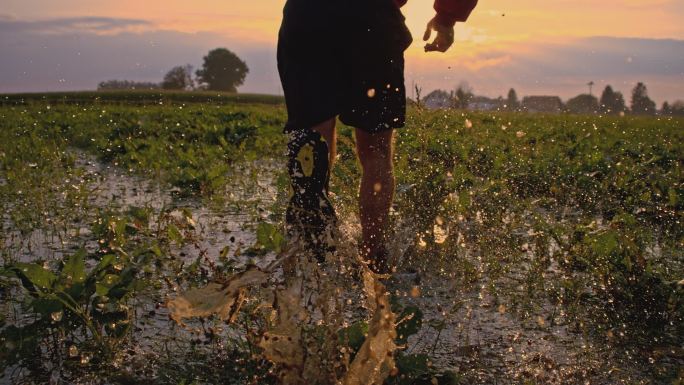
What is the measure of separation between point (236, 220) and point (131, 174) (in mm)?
2496

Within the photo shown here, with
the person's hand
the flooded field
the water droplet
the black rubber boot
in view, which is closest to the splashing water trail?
the flooded field

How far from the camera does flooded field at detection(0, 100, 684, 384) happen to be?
81.2 inches

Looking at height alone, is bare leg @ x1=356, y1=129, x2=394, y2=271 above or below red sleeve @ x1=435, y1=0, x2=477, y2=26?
below

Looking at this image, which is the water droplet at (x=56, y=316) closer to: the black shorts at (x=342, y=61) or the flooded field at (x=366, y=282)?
the flooded field at (x=366, y=282)

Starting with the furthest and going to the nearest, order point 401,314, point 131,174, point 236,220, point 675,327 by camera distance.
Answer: point 131,174
point 236,220
point 675,327
point 401,314

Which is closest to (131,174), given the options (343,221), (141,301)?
(343,221)

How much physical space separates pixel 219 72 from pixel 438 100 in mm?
83830

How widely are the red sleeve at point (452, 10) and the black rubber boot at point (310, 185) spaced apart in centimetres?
94

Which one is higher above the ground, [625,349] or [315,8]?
[315,8]

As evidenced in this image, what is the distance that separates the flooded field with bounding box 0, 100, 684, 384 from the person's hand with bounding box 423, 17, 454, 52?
0.66 meters

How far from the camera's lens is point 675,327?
101 inches

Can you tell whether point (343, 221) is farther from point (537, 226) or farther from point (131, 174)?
point (131, 174)

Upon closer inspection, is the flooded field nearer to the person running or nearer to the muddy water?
the muddy water

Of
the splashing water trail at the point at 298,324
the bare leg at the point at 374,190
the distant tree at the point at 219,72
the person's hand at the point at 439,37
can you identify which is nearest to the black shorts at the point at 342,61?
the bare leg at the point at 374,190
